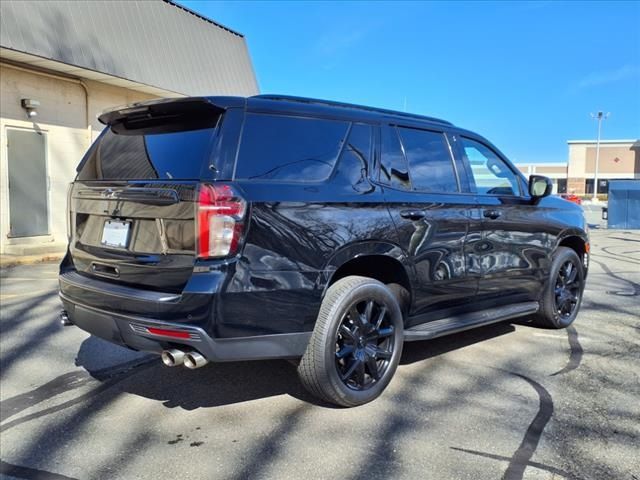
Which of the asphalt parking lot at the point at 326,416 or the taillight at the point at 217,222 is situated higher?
the taillight at the point at 217,222

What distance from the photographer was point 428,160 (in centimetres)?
438

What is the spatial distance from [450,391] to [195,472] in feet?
6.36

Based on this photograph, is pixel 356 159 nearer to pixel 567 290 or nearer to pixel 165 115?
pixel 165 115

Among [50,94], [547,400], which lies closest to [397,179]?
[547,400]

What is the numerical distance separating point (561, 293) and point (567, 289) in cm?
16

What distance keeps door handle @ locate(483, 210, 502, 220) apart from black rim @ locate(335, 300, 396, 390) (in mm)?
1376

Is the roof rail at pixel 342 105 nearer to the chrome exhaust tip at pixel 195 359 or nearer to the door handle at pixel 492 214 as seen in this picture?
the door handle at pixel 492 214

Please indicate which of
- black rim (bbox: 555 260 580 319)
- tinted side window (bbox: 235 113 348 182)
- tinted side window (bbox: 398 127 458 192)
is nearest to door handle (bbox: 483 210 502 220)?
tinted side window (bbox: 398 127 458 192)

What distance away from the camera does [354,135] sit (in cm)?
389

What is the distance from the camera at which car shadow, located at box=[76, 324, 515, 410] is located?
397cm

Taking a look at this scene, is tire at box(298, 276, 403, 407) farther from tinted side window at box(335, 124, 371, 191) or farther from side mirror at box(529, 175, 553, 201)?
side mirror at box(529, 175, 553, 201)

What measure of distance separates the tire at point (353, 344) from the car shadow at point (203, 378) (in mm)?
263

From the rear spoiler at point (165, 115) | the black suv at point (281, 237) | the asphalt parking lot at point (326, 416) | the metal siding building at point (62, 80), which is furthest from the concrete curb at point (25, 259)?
the rear spoiler at point (165, 115)

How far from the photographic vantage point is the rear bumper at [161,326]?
3.04 meters
